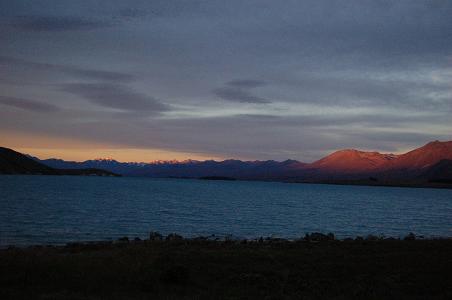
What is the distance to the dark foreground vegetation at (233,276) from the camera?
1589 centimetres

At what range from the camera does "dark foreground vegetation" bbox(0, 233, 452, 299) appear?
15.9m

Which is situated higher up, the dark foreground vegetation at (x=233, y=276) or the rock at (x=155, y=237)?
the dark foreground vegetation at (x=233, y=276)

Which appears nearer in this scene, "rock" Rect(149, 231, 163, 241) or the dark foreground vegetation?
the dark foreground vegetation

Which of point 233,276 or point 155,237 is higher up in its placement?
point 233,276

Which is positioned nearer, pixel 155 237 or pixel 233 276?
pixel 233 276

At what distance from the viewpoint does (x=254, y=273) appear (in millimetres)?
21297

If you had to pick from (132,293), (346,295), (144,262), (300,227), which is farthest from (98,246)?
(300,227)

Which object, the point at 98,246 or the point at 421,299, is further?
the point at 98,246

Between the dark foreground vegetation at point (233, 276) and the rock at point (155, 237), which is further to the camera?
the rock at point (155, 237)

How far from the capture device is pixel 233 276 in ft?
66.7

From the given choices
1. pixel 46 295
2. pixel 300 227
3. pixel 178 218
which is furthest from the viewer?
pixel 178 218

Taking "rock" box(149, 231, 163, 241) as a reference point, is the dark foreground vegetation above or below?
above

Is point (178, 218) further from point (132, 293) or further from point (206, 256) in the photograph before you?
point (132, 293)

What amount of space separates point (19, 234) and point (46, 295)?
108 feet
